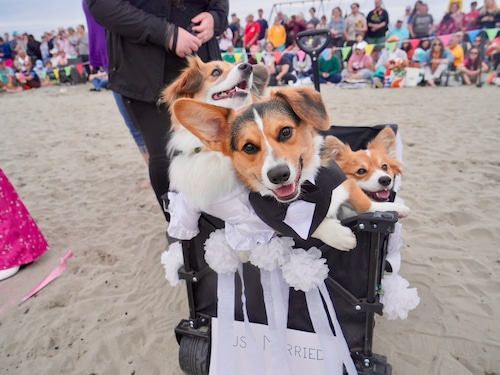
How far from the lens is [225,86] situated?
1819 millimetres

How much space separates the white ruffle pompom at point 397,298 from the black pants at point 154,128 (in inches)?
53.5

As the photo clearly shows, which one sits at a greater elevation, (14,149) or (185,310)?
(14,149)

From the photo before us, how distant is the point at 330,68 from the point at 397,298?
1045 centimetres

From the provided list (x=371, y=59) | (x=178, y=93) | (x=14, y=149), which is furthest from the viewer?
(x=371, y=59)

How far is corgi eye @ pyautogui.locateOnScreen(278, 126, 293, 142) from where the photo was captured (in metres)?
1.43

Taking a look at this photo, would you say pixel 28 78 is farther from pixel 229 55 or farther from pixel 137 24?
pixel 137 24

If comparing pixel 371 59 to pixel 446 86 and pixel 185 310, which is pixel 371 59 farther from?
pixel 185 310

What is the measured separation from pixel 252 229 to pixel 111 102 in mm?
9565

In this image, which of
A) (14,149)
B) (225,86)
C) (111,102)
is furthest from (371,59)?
(225,86)

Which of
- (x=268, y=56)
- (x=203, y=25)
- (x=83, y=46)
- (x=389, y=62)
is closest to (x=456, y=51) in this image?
(x=389, y=62)

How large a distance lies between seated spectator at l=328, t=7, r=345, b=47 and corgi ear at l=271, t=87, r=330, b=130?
12053 mm

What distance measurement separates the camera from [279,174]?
1311mm

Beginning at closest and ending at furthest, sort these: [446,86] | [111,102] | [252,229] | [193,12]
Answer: [252,229] → [193,12] → [446,86] → [111,102]

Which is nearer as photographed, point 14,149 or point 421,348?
point 421,348
